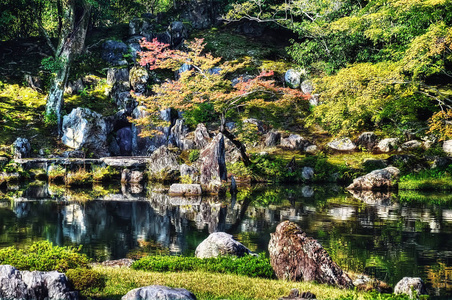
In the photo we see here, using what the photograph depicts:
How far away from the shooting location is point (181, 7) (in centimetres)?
5288

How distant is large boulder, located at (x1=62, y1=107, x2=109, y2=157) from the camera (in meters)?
34.8

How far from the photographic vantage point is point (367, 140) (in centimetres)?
3344

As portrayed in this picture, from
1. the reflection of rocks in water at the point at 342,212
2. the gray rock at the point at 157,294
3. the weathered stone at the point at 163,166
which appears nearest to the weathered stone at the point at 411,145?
the reflection of rocks in water at the point at 342,212

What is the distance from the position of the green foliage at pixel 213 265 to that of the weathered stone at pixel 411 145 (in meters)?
25.5

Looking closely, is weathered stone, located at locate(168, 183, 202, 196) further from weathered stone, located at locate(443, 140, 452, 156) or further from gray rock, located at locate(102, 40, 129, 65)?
gray rock, located at locate(102, 40, 129, 65)

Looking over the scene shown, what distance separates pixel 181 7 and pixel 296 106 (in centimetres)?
2127

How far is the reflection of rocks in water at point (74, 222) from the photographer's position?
1410cm

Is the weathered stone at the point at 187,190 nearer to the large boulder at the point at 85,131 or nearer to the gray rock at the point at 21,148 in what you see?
the large boulder at the point at 85,131

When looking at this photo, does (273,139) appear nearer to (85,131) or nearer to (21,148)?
(85,131)

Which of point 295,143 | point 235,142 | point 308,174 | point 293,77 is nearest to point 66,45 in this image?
point 235,142

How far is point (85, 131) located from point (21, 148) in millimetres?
4934

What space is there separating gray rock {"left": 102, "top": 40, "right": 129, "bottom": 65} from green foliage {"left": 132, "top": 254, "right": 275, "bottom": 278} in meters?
37.9

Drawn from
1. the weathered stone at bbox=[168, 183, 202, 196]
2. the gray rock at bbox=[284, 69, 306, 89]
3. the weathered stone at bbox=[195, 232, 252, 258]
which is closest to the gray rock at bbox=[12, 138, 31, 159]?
the weathered stone at bbox=[168, 183, 202, 196]

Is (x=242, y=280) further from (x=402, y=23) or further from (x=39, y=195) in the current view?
(x=402, y=23)
